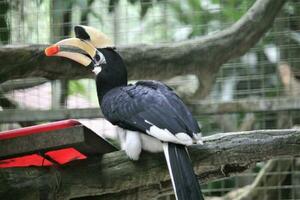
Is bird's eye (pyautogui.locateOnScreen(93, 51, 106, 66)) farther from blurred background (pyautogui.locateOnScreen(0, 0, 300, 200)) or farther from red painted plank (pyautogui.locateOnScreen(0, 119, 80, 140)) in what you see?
blurred background (pyautogui.locateOnScreen(0, 0, 300, 200))

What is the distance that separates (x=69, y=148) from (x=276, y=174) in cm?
146

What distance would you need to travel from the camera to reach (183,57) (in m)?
2.31

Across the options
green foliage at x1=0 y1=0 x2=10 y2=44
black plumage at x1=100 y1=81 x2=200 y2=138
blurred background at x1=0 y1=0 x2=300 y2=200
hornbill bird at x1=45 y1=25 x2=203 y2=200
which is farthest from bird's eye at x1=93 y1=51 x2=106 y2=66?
green foliage at x1=0 y1=0 x2=10 y2=44

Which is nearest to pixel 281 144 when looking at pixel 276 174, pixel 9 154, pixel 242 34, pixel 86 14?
pixel 9 154

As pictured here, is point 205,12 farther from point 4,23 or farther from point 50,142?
point 50,142

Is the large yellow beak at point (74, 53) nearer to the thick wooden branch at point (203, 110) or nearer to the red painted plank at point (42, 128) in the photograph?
the red painted plank at point (42, 128)

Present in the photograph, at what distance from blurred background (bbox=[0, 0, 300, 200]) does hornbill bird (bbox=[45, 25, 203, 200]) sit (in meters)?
0.55

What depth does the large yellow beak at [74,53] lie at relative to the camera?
175 cm

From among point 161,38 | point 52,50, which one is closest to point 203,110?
point 161,38

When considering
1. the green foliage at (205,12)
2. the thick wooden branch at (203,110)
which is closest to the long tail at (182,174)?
the thick wooden branch at (203,110)

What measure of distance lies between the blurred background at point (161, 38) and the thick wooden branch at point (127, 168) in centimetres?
74

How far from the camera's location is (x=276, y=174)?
279 cm

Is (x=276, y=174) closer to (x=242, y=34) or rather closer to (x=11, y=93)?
(x=242, y=34)

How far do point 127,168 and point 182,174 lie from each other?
0.18m
